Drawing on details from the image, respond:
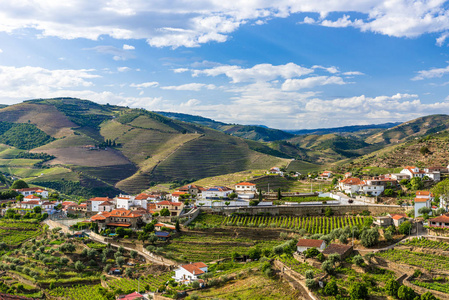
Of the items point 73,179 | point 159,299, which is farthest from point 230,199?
point 73,179

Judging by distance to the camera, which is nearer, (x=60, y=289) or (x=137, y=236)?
(x=60, y=289)

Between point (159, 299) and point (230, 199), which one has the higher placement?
point (230, 199)

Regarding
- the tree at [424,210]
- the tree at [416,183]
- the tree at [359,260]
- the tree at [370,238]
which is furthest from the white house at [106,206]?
the tree at [416,183]

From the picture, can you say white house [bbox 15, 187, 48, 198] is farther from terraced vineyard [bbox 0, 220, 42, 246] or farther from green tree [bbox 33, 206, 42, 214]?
terraced vineyard [bbox 0, 220, 42, 246]

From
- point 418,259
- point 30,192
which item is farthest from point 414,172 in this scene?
point 30,192

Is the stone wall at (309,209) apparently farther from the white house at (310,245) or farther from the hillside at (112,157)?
the hillside at (112,157)

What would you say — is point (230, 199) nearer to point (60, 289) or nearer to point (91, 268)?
point (91, 268)
